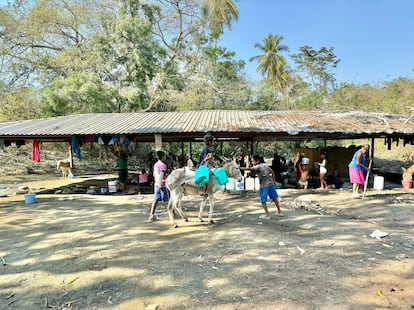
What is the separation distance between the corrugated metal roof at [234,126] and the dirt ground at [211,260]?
291 centimetres

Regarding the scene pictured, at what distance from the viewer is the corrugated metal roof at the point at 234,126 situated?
9352mm

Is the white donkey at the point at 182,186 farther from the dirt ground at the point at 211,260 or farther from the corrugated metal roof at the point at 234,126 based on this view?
the corrugated metal roof at the point at 234,126

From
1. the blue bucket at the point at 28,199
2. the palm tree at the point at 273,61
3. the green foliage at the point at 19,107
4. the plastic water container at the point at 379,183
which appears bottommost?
the blue bucket at the point at 28,199

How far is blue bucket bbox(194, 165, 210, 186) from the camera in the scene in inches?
223

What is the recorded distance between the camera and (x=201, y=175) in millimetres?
5648

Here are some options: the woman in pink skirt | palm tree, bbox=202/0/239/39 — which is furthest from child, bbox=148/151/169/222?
palm tree, bbox=202/0/239/39

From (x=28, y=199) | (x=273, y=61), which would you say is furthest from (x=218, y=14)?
(x=28, y=199)

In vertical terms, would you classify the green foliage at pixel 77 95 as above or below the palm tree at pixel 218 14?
below

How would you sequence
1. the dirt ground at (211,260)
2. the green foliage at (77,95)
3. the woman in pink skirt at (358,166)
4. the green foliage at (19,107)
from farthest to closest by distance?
the green foliage at (19,107) < the green foliage at (77,95) < the woman in pink skirt at (358,166) < the dirt ground at (211,260)

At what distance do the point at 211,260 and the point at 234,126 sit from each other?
6.09 m

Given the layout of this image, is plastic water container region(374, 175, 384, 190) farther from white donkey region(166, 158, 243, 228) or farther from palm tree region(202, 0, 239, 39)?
palm tree region(202, 0, 239, 39)

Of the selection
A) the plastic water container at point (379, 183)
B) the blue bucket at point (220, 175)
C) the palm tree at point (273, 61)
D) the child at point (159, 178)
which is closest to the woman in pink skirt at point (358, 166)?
Result: the plastic water container at point (379, 183)

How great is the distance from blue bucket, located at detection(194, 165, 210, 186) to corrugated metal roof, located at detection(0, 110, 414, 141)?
3481 millimetres

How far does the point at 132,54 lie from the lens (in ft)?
62.8
